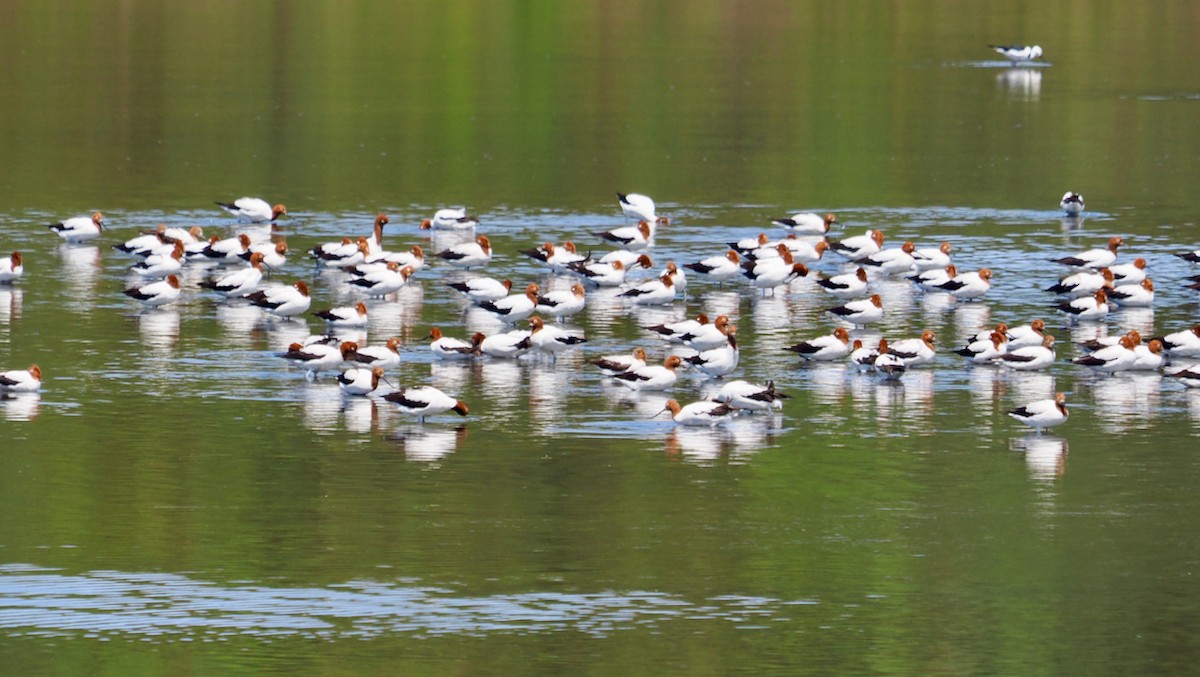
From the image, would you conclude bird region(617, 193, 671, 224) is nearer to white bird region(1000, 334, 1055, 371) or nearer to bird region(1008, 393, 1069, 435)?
white bird region(1000, 334, 1055, 371)

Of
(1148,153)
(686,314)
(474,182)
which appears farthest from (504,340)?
(1148,153)

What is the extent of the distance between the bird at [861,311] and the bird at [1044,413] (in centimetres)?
764

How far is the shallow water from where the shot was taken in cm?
2109

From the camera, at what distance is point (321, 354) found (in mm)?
32312

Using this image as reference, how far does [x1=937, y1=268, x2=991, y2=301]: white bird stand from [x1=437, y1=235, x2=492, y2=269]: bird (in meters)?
8.79

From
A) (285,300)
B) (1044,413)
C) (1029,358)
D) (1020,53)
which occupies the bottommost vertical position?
(1044,413)

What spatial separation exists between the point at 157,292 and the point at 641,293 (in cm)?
827

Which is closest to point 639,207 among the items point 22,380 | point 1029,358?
point 1029,358

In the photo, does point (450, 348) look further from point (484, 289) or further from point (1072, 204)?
point (1072, 204)

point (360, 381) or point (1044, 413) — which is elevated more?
point (360, 381)

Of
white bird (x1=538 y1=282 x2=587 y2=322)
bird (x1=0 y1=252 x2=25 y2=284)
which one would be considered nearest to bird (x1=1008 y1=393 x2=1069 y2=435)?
white bird (x1=538 y1=282 x2=587 y2=322)

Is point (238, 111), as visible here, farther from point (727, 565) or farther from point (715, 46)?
point (727, 565)

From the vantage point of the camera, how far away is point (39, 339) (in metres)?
35.6

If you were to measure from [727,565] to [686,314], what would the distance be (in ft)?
52.7
